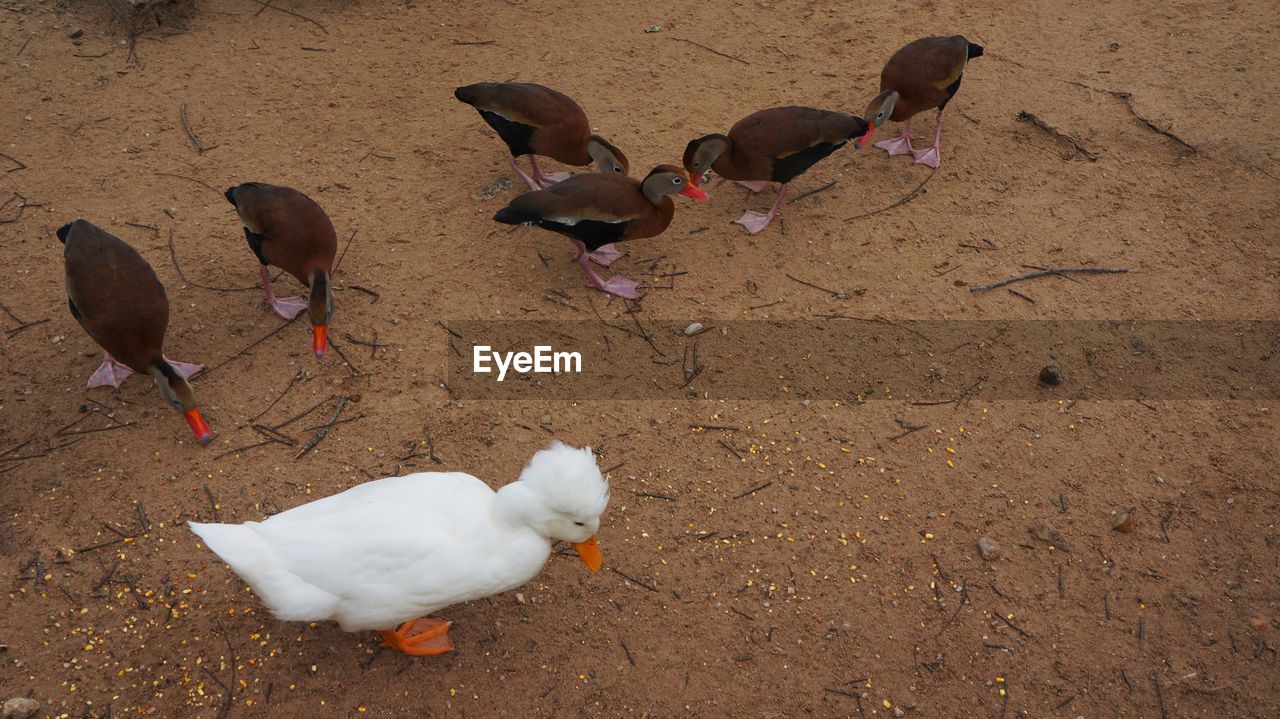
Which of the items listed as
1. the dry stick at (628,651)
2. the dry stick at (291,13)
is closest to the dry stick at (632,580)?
the dry stick at (628,651)

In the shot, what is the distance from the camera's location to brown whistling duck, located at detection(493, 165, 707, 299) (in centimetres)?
467

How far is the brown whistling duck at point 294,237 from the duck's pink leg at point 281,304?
0.33ft

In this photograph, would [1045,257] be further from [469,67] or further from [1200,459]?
[469,67]

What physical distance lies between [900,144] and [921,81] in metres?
0.49

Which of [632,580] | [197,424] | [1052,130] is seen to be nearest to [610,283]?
[632,580]

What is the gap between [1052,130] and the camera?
6.04m

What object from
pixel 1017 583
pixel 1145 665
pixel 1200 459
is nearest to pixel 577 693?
→ pixel 1017 583

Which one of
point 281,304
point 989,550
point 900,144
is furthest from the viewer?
point 900,144

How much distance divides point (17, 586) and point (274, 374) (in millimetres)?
1400

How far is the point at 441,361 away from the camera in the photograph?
4434mm

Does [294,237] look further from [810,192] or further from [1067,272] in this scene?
[1067,272]

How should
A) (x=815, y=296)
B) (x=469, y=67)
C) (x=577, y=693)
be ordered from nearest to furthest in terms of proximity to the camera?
(x=577, y=693), (x=815, y=296), (x=469, y=67)

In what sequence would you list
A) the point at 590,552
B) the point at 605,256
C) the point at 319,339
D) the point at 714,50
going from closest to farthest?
the point at 590,552, the point at 319,339, the point at 605,256, the point at 714,50

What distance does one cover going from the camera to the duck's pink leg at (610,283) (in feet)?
16.0
